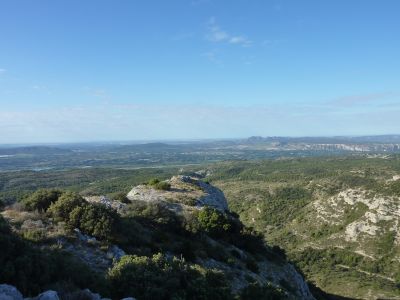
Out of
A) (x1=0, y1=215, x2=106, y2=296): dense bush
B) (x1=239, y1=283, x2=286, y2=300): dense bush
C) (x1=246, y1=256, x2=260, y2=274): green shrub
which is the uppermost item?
(x1=0, y1=215, x2=106, y2=296): dense bush

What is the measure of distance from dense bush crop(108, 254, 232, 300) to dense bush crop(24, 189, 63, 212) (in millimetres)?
7493

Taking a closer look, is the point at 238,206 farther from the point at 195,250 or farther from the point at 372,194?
the point at 195,250

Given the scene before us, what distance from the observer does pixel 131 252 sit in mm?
15977

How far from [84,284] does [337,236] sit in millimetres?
75818

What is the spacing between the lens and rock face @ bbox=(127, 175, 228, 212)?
3042cm

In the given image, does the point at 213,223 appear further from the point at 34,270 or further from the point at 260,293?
the point at 34,270

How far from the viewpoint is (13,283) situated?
10086 millimetres

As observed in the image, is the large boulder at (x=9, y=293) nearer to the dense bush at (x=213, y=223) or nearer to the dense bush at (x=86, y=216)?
the dense bush at (x=86, y=216)

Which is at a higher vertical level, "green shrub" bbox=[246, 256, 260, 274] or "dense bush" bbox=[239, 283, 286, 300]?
"dense bush" bbox=[239, 283, 286, 300]

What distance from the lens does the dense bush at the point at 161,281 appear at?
11.2m

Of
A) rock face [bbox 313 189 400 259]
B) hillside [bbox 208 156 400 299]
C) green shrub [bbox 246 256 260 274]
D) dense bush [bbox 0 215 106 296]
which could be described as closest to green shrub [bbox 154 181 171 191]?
green shrub [bbox 246 256 260 274]

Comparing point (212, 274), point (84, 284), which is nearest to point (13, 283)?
point (84, 284)

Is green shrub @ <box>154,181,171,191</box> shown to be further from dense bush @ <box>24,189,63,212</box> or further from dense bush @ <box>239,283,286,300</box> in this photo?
dense bush @ <box>239,283,286,300</box>

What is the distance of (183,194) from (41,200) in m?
16.2
